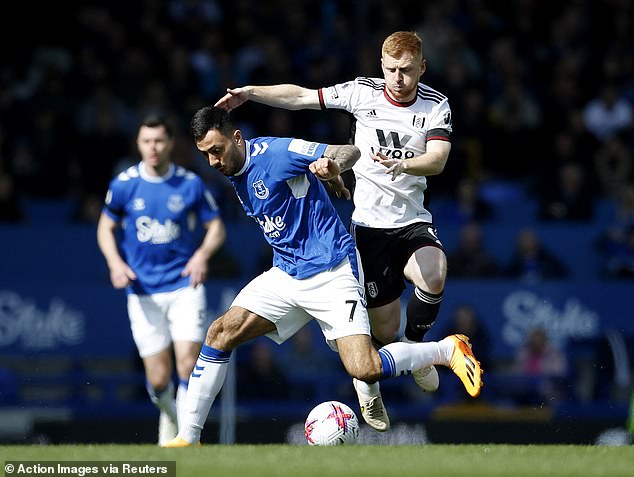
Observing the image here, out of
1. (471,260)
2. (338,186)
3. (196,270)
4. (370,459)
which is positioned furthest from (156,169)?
(471,260)

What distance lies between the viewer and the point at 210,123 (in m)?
8.12

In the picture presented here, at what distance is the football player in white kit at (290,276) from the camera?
8.22 metres

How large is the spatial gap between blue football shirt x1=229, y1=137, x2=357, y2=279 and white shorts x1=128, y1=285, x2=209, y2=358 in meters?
2.36

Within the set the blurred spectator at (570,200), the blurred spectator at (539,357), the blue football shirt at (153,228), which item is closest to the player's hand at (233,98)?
the blue football shirt at (153,228)

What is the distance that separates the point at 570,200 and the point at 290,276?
303 inches

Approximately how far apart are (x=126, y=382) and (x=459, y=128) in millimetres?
5543

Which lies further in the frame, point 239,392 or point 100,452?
point 239,392

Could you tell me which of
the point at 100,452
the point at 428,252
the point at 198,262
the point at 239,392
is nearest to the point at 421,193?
the point at 428,252

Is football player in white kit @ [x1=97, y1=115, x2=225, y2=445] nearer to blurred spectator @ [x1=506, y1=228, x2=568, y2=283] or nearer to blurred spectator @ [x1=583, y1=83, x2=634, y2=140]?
blurred spectator @ [x1=506, y1=228, x2=568, y2=283]

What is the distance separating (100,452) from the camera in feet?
26.2

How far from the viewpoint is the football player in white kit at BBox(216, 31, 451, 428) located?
880 cm

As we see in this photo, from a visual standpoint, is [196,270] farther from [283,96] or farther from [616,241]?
[616,241]

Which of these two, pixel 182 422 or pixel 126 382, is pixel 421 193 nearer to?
pixel 182 422

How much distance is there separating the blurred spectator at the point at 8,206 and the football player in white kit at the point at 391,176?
6.75 m
